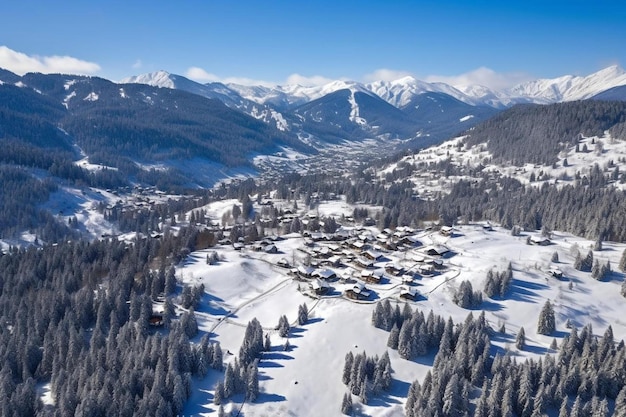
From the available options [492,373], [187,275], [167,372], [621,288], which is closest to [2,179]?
[187,275]

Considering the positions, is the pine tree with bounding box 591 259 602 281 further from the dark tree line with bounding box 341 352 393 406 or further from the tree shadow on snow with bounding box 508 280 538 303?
the dark tree line with bounding box 341 352 393 406

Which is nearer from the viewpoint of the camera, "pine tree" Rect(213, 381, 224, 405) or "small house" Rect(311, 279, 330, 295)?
"pine tree" Rect(213, 381, 224, 405)

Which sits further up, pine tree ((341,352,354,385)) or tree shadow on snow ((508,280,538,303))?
tree shadow on snow ((508,280,538,303))

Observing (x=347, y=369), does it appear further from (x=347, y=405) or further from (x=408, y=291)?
(x=408, y=291)

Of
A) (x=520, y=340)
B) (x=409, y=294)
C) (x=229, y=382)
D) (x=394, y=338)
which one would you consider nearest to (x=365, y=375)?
(x=394, y=338)

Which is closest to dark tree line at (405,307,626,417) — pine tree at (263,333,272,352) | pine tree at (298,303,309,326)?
pine tree at (298,303,309,326)

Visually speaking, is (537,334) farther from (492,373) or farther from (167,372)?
(167,372)
